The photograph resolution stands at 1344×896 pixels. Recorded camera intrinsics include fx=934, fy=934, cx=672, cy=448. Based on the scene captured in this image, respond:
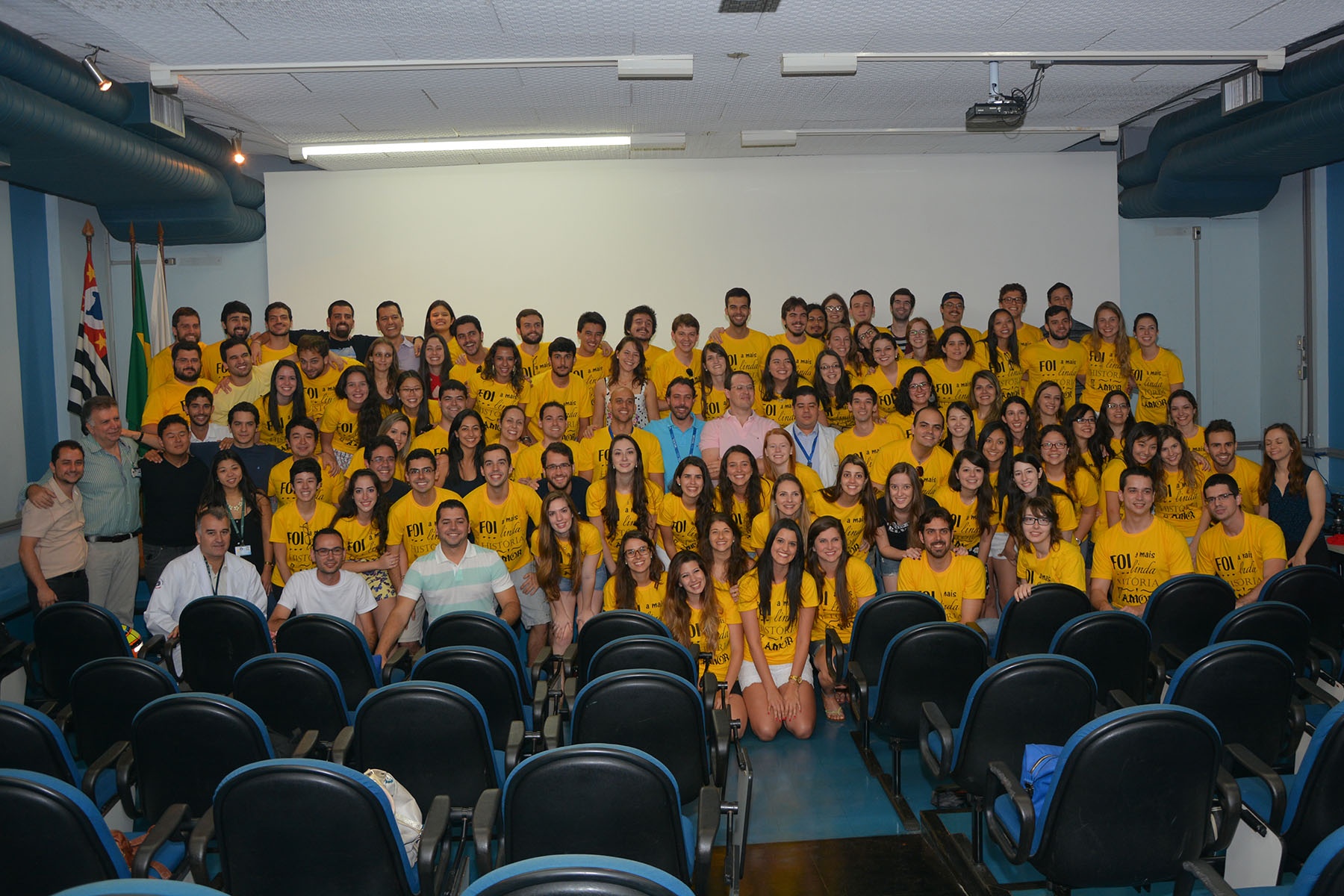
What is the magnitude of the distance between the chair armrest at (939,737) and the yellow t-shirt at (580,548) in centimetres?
215

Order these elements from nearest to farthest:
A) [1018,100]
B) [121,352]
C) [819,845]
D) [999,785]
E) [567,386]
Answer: [999,785]
[819,845]
[1018,100]
[567,386]
[121,352]

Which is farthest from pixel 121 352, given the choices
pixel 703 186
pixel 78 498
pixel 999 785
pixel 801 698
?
pixel 999 785

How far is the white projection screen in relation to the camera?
866cm

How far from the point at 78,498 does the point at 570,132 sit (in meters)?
4.49

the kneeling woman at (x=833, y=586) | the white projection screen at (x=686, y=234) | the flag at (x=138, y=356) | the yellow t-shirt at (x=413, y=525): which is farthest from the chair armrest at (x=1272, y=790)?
the flag at (x=138, y=356)

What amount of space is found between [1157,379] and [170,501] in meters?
6.97

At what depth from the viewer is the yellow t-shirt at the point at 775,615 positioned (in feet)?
15.5

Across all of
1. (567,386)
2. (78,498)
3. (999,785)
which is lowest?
→ (999,785)

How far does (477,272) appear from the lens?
8.72m

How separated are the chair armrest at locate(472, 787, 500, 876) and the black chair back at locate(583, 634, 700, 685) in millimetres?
969

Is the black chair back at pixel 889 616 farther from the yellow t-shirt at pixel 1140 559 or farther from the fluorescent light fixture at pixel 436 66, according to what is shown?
the fluorescent light fixture at pixel 436 66

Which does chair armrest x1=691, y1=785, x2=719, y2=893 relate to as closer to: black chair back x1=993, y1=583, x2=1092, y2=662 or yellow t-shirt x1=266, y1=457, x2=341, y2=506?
black chair back x1=993, y1=583, x2=1092, y2=662

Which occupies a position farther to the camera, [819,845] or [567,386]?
[567,386]

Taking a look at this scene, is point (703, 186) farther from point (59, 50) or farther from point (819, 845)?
point (819, 845)
